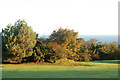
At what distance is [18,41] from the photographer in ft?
82.9

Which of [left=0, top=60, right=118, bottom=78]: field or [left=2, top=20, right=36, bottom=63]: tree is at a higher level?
[left=2, top=20, right=36, bottom=63]: tree

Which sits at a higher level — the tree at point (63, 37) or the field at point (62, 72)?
the tree at point (63, 37)

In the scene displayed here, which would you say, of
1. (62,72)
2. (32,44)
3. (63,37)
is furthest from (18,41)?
(62,72)

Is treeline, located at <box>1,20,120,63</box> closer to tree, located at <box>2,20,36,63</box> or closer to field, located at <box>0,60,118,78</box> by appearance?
tree, located at <box>2,20,36,63</box>

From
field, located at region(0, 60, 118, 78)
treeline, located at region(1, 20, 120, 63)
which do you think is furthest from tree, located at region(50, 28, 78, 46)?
field, located at region(0, 60, 118, 78)

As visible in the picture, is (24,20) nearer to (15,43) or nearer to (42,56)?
(15,43)

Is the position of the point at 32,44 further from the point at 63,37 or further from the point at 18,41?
the point at 63,37

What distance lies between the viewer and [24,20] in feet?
86.4

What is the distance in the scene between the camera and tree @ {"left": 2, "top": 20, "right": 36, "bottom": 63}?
976 inches

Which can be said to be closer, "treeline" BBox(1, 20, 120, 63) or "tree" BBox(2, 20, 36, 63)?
"tree" BBox(2, 20, 36, 63)

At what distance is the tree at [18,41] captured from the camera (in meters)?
24.8

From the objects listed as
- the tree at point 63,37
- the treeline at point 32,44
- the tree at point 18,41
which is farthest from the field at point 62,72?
the tree at point 63,37

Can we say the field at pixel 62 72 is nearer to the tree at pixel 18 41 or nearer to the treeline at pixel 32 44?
the tree at pixel 18 41

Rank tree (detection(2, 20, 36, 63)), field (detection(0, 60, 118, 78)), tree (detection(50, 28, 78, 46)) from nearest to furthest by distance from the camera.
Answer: field (detection(0, 60, 118, 78)) < tree (detection(2, 20, 36, 63)) < tree (detection(50, 28, 78, 46))
